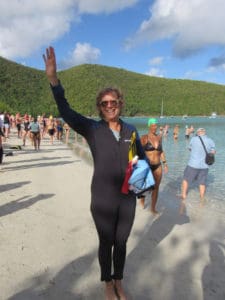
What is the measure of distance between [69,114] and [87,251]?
222cm

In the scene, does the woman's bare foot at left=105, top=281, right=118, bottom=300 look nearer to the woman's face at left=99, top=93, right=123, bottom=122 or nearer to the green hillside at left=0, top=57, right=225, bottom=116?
the woman's face at left=99, top=93, right=123, bottom=122

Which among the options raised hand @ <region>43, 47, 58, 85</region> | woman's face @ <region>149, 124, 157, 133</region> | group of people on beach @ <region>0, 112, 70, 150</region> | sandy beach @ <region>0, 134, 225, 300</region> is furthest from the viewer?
group of people on beach @ <region>0, 112, 70, 150</region>

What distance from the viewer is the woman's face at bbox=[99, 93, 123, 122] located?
3012mm

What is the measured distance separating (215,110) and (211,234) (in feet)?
500

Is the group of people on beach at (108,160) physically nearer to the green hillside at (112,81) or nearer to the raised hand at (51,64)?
the raised hand at (51,64)


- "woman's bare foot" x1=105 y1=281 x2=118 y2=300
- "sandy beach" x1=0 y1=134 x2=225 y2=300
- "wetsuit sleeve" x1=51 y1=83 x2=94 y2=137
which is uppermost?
"wetsuit sleeve" x1=51 y1=83 x2=94 y2=137


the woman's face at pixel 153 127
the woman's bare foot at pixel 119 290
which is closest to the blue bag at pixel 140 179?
the woman's bare foot at pixel 119 290

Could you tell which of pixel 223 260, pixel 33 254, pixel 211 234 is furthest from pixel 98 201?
pixel 211 234

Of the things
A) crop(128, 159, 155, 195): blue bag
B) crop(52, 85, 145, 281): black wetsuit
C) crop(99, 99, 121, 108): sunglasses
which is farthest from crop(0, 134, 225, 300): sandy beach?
crop(99, 99, 121, 108): sunglasses

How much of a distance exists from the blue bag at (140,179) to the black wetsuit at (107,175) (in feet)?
0.29

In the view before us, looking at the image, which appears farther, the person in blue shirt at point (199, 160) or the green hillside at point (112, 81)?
the green hillside at point (112, 81)

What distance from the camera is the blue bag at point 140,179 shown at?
9.45 feet

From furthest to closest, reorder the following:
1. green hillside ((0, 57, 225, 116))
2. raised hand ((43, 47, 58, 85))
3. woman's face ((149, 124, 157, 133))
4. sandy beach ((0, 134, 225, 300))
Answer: green hillside ((0, 57, 225, 116)), woman's face ((149, 124, 157, 133)), sandy beach ((0, 134, 225, 300)), raised hand ((43, 47, 58, 85))

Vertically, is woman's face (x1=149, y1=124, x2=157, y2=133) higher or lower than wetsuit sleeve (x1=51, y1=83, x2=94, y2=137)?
lower
